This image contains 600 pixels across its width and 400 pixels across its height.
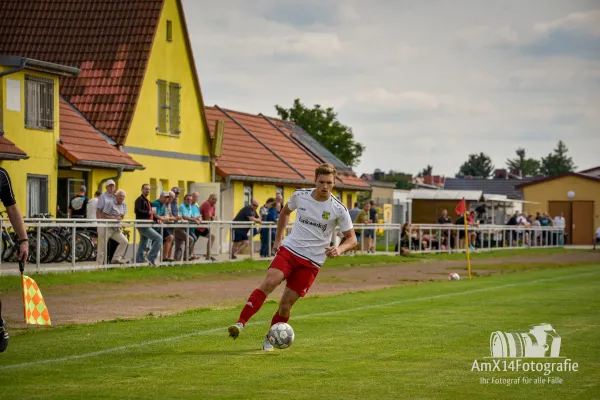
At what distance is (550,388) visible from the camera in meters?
9.59

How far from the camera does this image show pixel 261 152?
2030 inches

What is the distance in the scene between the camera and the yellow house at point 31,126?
3089cm

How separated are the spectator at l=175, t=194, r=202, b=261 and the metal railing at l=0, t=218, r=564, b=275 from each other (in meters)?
0.05

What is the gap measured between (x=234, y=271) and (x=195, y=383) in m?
20.4

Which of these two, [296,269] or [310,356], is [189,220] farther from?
[310,356]

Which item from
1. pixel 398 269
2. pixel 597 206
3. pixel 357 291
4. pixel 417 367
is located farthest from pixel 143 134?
pixel 597 206

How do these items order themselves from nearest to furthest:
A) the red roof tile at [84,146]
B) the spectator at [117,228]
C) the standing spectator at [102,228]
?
the standing spectator at [102,228] → the spectator at [117,228] → the red roof tile at [84,146]

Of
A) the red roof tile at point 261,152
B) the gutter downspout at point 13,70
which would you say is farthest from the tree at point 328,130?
the gutter downspout at point 13,70

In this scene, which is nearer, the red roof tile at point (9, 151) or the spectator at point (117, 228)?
the spectator at point (117, 228)

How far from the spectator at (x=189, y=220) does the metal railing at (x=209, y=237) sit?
5 centimetres

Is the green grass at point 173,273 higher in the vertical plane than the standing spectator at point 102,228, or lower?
lower

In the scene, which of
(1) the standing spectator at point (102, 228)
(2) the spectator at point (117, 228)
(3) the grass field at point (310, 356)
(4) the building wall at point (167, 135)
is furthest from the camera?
(4) the building wall at point (167, 135)

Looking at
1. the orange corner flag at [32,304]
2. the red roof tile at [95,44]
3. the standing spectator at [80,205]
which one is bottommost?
the orange corner flag at [32,304]

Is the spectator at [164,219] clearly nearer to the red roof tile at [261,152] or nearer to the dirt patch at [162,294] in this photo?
the dirt patch at [162,294]
